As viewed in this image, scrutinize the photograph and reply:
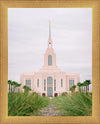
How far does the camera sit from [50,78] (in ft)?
57.6

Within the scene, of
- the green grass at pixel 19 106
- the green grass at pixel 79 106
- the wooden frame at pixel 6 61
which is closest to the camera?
the wooden frame at pixel 6 61

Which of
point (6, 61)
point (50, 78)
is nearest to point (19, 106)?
point (6, 61)

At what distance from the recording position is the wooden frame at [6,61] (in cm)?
231

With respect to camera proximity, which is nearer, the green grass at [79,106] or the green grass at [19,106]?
the green grass at [79,106]

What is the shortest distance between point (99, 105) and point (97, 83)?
0.28m

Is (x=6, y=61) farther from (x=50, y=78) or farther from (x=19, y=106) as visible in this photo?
(x=50, y=78)

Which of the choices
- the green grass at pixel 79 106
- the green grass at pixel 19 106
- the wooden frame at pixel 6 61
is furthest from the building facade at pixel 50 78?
the wooden frame at pixel 6 61

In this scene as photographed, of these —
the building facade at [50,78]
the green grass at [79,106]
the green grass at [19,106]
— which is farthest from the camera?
the building facade at [50,78]

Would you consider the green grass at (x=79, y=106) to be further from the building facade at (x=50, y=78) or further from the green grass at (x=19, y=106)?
the building facade at (x=50, y=78)

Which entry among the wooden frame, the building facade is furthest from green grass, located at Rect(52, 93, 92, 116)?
the building facade

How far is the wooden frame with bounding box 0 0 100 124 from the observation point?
2309 millimetres

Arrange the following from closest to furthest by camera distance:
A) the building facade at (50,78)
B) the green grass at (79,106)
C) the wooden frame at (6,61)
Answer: the wooden frame at (6,61)
the green grass at (79,106)
the building facade at (50,78)

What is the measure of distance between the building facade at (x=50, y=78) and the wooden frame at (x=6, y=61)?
12.8 meters

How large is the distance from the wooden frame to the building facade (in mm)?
12795
